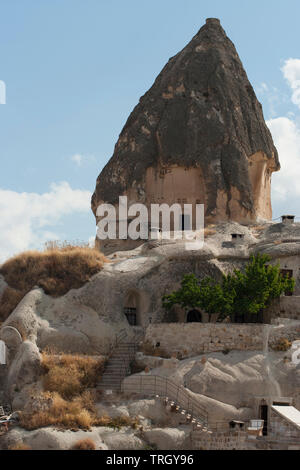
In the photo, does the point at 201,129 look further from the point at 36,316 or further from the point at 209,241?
the point at 36,316

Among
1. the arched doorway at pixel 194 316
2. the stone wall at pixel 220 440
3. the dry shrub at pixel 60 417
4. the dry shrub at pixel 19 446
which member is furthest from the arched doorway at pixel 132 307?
the dry shrub at pixel 19 446

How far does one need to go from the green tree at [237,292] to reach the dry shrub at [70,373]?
4787mm

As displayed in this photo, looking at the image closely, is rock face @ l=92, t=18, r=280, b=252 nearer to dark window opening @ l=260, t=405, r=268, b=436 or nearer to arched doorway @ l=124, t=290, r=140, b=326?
arched doorway @ l=124, t=290, r=140, b=326

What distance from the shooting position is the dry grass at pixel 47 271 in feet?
125

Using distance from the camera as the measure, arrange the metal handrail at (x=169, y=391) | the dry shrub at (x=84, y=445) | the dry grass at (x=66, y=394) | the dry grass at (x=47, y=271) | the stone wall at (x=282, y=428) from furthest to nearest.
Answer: the dry grass at (x=47, y=271), the metal handrail at (x=169, y=391), the dry grass at (x=66, y=394), the stone wall at (x=282, y=428), the dry shrub at (x=84, y=445)

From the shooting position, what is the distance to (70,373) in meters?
33.1

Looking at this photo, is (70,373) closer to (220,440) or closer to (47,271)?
(220,440)

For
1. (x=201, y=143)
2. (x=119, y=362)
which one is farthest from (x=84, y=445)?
(x=201, y=143)

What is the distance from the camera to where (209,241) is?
41625 millimetres

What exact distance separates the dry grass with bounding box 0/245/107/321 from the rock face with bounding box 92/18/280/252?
371 inches

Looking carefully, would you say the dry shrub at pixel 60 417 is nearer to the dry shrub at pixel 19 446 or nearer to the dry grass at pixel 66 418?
the dry grass at pixel 66 418

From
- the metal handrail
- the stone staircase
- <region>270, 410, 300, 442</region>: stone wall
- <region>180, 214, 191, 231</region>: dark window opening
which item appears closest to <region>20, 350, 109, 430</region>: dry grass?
the stone staircase

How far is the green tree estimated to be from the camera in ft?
119
